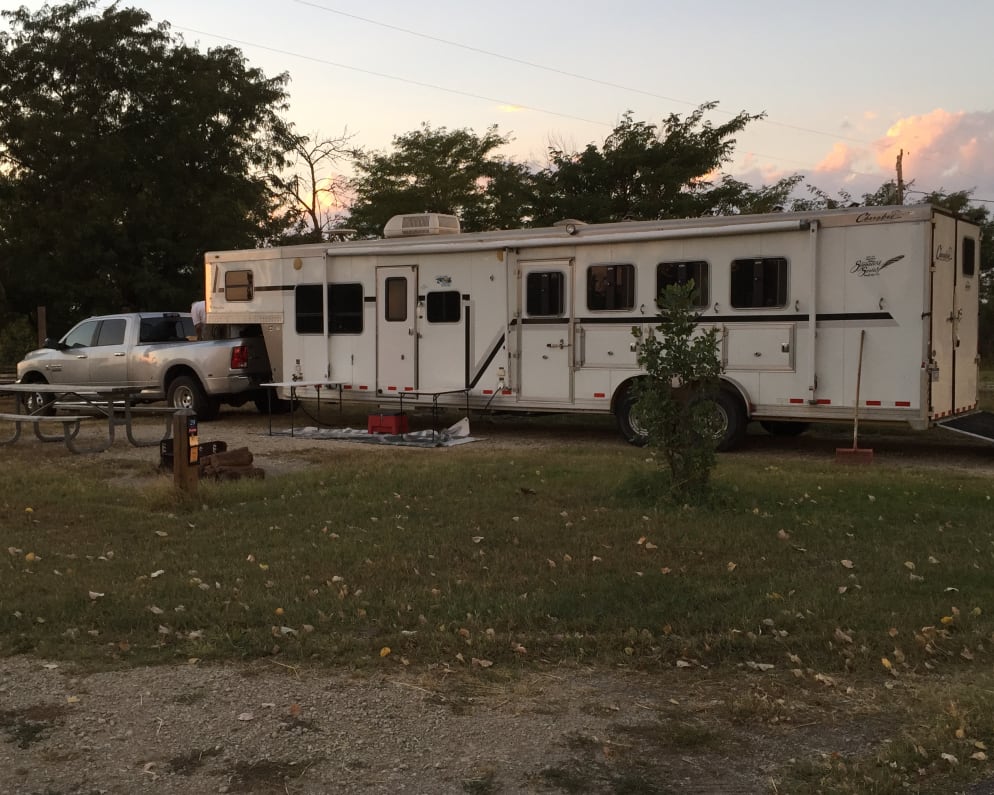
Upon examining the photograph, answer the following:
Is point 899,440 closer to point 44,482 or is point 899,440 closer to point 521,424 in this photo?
point 521,424

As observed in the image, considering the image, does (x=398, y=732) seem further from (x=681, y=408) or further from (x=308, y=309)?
(x=308, y=309)

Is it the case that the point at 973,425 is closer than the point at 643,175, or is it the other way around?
the point at 973,425

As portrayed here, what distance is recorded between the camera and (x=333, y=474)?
9234mm

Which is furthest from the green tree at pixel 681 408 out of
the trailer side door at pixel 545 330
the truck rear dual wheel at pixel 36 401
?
the truck rear dual wheel at pixel 36 401

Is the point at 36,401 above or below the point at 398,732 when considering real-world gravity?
above

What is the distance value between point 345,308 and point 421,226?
1.54 m

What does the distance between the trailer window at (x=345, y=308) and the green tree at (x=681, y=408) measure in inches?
266

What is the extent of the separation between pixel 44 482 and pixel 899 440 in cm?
1002

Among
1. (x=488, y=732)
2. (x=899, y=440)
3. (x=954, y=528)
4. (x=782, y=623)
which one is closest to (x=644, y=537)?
(x=782, y=623)

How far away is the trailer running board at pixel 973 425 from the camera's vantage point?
10758 millimetres

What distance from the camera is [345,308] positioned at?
1397 centimetres

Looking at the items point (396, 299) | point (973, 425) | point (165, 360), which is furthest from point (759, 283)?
point (165, 360)

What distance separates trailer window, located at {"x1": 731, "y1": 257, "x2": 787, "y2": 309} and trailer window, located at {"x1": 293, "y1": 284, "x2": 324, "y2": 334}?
5915mm

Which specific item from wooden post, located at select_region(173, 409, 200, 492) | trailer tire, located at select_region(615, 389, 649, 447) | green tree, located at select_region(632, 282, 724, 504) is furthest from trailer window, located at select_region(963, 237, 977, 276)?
wooden post, located at select_region(173, 409, 200, 492)
